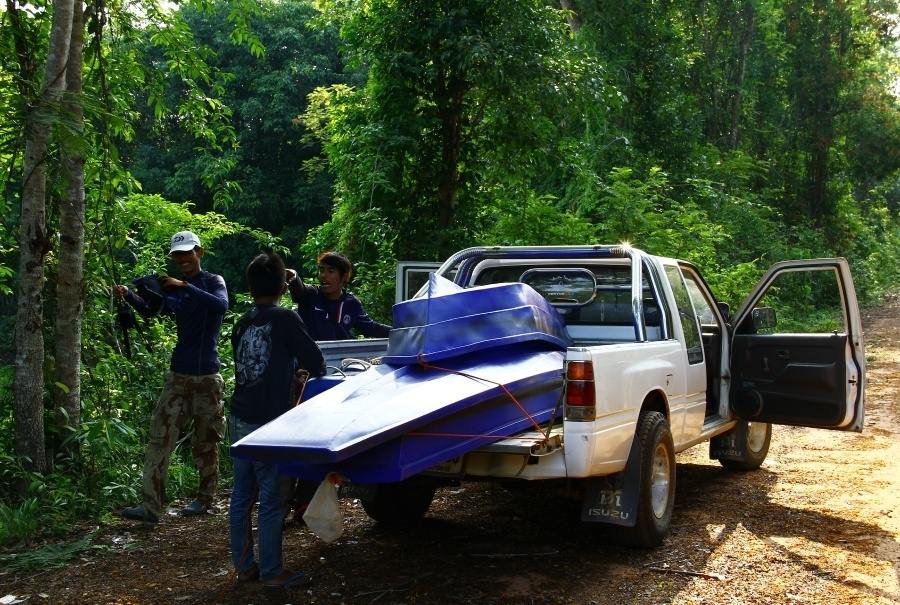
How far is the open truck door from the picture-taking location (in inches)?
272

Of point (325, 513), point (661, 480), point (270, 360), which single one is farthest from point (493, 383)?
point (661, 480)

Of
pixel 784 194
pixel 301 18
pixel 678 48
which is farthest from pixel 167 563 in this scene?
pixel 784 194

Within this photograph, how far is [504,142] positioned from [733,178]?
14439mm

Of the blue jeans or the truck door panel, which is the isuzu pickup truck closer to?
the truck door panel

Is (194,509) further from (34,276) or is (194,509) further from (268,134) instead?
(268,134)

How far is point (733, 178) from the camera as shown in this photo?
80.6 ft

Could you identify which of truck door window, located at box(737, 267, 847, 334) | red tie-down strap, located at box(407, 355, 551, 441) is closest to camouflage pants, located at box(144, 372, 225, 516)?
red tie-down strap, located at box(407, 355, 551, 441)

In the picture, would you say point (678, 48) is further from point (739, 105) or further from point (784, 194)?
point (784, 194)

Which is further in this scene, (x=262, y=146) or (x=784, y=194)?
(x=784, y=194)

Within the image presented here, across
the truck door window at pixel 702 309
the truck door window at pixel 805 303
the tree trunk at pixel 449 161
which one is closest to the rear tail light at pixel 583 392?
the truck door window at pixel 702 309

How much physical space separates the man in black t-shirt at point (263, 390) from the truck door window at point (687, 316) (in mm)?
2964

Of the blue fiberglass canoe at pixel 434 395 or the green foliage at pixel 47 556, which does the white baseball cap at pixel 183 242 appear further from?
the green foliage at pixel 47 556

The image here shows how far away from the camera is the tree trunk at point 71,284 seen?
6668mm

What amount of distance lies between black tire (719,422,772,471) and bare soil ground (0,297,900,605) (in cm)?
41
